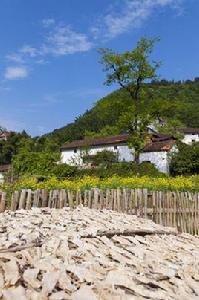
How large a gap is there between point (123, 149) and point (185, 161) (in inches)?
548

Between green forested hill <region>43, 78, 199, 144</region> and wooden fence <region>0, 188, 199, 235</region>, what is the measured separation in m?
30.2

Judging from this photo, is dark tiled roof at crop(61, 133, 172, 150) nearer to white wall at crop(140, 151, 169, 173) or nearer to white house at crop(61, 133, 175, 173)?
white house at crop(61, 133, 175, 173)

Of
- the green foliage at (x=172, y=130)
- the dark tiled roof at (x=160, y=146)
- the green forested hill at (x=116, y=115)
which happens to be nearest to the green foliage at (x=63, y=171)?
the green forested hill at (x=116, y=115)

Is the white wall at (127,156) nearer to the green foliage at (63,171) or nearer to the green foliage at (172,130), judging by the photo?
the green foliage at (63,171)

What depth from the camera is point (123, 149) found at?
225 ft

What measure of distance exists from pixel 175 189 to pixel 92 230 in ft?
22.3

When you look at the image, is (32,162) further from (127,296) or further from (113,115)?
(127,296)

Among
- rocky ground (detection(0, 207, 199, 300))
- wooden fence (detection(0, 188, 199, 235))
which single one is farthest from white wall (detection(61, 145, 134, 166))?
rocky ground (detection(0, 207, 199, 300))

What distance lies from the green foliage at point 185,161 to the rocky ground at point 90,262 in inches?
1829

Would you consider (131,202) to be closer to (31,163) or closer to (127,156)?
(31,163)

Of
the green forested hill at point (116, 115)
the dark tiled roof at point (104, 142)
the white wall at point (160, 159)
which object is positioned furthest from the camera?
the dark tiled roof at point (104, 142)

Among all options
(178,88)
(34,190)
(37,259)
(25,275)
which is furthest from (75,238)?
(178,88)

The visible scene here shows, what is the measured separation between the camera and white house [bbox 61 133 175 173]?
59.8m

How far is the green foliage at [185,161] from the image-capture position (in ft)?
181
